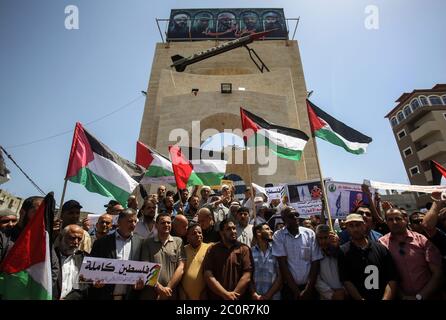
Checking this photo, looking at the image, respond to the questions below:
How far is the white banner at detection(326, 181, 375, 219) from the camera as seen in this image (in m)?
6.98

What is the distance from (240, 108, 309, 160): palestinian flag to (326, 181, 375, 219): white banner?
2.06 meters

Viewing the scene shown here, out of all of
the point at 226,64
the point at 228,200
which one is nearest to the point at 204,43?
the point at 226,64

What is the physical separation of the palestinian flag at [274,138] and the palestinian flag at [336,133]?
380mm

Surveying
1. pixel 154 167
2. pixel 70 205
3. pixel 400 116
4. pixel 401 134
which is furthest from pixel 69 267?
pixel 400 116

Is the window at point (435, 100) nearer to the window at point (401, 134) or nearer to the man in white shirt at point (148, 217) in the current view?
the window at point (401, 134)

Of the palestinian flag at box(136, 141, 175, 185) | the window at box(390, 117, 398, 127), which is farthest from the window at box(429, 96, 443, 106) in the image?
the palestinian flag at box(136, 141, 175, 185)

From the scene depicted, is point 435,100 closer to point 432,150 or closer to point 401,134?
point 401,134

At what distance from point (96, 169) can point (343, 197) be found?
248 inches

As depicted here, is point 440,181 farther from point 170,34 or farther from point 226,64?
point 170,34

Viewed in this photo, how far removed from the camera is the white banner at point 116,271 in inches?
95.4

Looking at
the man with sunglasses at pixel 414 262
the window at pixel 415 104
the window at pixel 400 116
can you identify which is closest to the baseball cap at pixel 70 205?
the man with sunglasses at pixel 414 262

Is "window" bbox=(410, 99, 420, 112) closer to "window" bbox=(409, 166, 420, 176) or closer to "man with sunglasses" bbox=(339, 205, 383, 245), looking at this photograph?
"window" bbox=(409, 166, 420, 176)

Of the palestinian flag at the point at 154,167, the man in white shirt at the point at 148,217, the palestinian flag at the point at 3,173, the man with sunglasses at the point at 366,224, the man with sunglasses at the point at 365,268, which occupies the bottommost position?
the man with sunglasses at the point at 365,268
